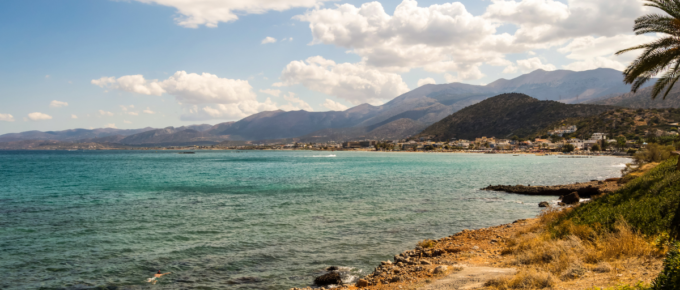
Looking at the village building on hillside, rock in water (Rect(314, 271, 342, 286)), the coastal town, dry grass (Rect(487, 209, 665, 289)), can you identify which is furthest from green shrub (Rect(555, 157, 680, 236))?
the village building on hillside

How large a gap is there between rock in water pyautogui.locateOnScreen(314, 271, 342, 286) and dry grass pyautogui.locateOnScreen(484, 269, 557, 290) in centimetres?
509

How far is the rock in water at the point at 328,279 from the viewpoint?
38.4 feet

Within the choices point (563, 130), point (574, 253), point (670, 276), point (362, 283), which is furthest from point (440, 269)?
point (563, 130)

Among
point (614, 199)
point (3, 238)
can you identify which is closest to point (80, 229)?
point (3, 238)

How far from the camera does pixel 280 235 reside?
17.8m

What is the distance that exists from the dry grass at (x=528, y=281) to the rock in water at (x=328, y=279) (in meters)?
5.09

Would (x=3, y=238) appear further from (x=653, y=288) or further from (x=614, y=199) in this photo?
(x=614, y=199)

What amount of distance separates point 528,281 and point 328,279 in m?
6.12

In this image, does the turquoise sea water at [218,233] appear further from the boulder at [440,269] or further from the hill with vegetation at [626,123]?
the hill with vegetation at [626,123]

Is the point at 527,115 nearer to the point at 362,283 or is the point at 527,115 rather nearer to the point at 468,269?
the point at 468,269

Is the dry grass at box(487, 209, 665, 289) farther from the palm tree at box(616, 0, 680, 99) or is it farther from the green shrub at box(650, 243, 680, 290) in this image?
the palm tree at box(616, 0, 680, 99)

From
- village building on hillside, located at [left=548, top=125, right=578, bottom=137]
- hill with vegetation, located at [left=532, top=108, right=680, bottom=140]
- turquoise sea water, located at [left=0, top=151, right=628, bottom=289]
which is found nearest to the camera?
turquoise sea water, located at [left=0, top=151, right=628, bottom=289]

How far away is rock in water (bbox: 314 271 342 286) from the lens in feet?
38.4

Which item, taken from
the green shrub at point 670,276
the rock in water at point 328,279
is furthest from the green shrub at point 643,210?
the rock in water at point 328,279
